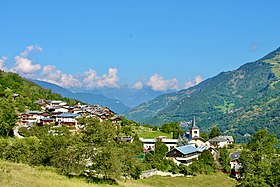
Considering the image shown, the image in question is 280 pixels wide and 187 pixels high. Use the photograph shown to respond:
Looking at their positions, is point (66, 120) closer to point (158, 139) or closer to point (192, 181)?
point (158, 139)

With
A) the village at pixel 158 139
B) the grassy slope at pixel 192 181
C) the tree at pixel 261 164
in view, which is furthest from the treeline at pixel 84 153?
the village at pixel 158 139

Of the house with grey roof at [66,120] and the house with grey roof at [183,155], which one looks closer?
the house with grey roof at [183,155]

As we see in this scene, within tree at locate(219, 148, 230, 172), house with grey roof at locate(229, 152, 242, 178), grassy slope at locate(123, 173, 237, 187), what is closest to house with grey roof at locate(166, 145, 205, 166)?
tree at locate(219, 148, 230, 172)

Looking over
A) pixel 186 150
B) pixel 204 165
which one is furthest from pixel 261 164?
pixel 186 150

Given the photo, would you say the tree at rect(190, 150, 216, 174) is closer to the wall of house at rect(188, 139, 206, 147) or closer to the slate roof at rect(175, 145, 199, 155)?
the slate roof at rect(175, 145, 199, 155)

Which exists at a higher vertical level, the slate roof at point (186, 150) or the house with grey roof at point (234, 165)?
the slate roof at point (186, 150)

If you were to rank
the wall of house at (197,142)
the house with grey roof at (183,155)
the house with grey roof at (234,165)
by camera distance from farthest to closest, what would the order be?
1. the wall of house at (197,142)
2. the house with grey roof at (183,155)
3. the house with grey roof at (234,165)

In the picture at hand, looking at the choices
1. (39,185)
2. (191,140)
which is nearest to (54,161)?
(39,185)

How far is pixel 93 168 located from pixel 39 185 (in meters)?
9.60

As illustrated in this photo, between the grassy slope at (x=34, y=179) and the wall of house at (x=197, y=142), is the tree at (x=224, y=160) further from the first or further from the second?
the grassy slope at (x=34, y=179)

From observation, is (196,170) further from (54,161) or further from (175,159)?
(54,161)

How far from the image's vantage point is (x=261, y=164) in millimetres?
41719

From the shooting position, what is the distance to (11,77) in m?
157

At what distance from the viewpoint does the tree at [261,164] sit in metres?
40.0
